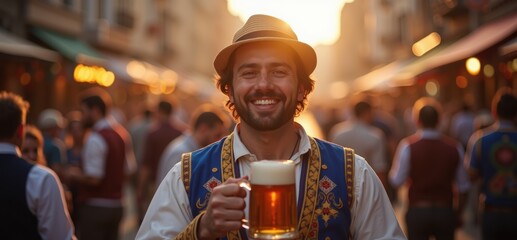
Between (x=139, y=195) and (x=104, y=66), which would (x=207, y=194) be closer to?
(x=139, y=195)

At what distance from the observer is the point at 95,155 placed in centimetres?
727

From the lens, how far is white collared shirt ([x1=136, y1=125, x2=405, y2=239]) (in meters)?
2.79

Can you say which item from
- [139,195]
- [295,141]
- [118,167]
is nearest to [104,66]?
[139,195]

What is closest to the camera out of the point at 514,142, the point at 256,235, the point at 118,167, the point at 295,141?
the point at 256,235

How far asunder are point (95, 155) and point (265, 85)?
4926 mm

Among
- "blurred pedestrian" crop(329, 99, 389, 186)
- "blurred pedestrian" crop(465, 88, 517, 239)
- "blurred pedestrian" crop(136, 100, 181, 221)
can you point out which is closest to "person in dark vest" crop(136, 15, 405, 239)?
"blurred pedestrian" crop(465, 88, 517, 239)

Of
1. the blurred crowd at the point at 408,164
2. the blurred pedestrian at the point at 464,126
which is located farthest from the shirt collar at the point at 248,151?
the blurred pedestrian at the point at 464,126

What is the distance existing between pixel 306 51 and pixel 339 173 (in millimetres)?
549

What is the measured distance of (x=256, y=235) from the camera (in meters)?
2.26

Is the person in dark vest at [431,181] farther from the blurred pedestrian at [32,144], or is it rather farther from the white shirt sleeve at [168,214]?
the white shirt sleeve at [168,214]

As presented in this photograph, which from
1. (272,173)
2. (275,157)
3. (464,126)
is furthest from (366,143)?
(272,173)

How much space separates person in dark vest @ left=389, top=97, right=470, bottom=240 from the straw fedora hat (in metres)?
4.13

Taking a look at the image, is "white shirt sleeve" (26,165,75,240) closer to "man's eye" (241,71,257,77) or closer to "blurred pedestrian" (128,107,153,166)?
"man's eye" (241,71,257,77)

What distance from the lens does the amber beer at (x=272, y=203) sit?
7.36 ft
